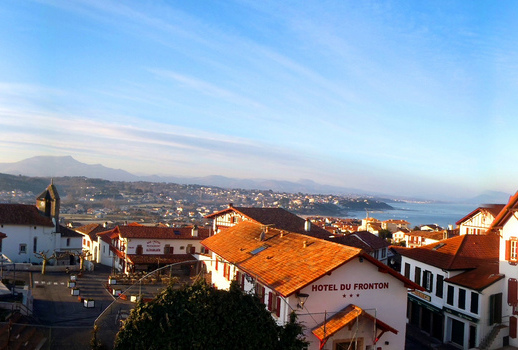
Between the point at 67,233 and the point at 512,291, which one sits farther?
the point at 67,233

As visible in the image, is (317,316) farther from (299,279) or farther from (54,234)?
(54,234)

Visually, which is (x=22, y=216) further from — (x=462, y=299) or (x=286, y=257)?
(x=462, y=299)

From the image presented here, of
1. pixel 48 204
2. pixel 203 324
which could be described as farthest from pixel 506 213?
pixel 48 204

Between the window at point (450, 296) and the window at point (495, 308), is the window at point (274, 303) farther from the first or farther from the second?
the window at point (450, 296)

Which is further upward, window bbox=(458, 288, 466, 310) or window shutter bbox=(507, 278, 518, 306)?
window shutter bbox=(507, 278, 518, 306)

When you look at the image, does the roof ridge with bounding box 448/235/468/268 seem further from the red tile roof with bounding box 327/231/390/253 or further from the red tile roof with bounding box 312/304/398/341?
the red tile roof with bounding box 327/231/390/253

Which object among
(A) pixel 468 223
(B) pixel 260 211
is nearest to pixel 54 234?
(B) pixel 260 211

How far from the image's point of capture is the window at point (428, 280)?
2706 centimetres

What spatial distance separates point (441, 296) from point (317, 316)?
13.7 metres

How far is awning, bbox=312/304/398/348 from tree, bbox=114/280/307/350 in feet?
8.58

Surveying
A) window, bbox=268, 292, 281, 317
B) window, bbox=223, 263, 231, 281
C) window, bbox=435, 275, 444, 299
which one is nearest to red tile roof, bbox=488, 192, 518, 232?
window, bbox=435, 275, 444, 299

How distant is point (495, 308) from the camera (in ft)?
76.0

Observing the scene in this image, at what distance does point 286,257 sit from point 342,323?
418 cm

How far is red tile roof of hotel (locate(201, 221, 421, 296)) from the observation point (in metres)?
15.4
